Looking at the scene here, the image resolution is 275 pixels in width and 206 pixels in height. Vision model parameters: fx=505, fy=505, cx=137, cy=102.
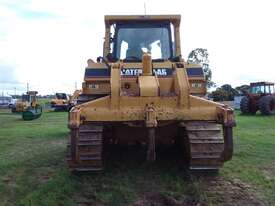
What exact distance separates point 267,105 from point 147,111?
23.1m

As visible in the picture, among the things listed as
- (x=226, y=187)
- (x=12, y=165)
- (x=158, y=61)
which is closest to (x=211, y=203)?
(x=226, y=187)

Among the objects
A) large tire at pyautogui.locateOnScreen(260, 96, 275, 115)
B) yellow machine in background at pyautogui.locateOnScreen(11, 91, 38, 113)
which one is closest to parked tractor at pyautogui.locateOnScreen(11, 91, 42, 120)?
yellow machine in background at pyautogui.locateOnScreen(11, 91, 38, 113)

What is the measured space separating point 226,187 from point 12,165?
160 inches

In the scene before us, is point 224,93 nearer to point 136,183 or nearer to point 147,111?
point 136,183

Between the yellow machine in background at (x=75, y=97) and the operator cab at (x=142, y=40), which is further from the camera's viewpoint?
the yellow machine in background at (x=75, y=97)

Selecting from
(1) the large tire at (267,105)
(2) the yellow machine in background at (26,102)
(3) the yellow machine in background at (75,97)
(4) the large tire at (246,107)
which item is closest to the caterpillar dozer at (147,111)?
(3) the yellow machine in background at (75,97)

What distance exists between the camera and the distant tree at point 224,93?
5333 centimetres

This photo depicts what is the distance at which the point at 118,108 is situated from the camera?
7453mm

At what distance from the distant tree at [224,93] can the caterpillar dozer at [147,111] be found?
140 ft

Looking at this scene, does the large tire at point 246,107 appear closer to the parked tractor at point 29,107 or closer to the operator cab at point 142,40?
the parked tractor at point 29,107

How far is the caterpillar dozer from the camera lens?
735 centimetres

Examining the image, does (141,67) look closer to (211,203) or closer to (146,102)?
(146,102)

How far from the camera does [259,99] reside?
1220 inches

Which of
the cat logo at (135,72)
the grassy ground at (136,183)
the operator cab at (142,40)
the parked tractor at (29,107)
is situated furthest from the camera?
the parked tractor at (29,107)
